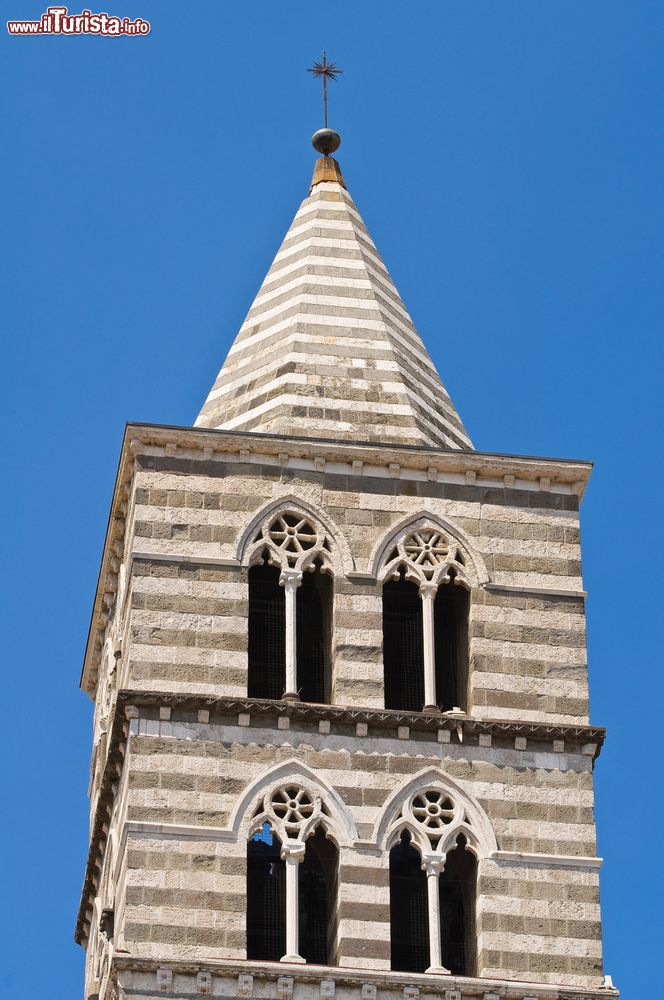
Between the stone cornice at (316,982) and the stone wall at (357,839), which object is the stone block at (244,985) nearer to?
the stone cornice at (316,982)

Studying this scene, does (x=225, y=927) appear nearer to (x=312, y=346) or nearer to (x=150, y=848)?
(x=150, y=848)

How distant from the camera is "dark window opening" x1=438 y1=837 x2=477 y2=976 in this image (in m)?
35.6

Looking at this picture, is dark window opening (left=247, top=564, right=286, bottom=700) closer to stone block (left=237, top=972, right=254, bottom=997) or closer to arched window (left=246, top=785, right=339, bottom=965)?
arched window (left=246, top=785, right=339, bottom=965)

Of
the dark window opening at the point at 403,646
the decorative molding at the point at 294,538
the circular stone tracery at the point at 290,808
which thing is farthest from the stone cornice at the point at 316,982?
the decorative molding at the point at 294,538

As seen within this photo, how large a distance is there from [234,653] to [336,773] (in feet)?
5.59

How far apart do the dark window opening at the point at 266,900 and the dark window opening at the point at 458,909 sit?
5.60ft

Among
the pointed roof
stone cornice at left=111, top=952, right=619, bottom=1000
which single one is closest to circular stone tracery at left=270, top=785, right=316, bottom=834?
stone cornice at left=111, top=952, right=619, bottom=1000

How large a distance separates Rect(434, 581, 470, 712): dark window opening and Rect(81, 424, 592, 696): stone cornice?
1322mm

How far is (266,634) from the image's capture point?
3709 centimetres

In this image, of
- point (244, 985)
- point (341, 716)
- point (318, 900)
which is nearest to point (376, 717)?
point (341, 716)

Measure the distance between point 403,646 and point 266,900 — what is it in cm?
348

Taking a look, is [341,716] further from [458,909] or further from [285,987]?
[285,987]

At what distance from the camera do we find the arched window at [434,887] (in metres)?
35.5

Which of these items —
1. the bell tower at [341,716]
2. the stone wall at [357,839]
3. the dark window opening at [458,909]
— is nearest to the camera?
the stone wall at [357,839]
